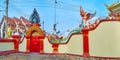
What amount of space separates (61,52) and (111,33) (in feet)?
34.0

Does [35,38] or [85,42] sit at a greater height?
[35,38]

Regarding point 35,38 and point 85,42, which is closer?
point 85,42

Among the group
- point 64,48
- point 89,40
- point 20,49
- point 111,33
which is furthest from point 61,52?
point 111,33

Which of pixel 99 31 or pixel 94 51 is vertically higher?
pixel 99 31

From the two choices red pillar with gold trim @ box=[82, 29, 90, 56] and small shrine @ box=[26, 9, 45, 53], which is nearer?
red pillar with gold trim @ box=[82, 29, 90, 56]

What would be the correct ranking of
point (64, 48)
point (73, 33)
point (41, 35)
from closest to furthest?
1. point (73, 33)
2. point (64, 48)
3. point (41, 35)

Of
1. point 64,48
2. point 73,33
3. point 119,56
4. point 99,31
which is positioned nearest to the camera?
point 119,56

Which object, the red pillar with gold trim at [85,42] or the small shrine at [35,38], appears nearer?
the red pillar with gold trim at [85,42]

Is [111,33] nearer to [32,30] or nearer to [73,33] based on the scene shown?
[73,33]

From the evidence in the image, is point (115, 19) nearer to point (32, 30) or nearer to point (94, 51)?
point (94, 51)

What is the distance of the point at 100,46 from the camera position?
63.5 ft

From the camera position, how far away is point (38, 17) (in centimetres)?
3150

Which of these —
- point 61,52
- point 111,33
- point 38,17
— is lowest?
point 61,52

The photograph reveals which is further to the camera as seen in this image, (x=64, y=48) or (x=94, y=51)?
(x=64, y=48)
